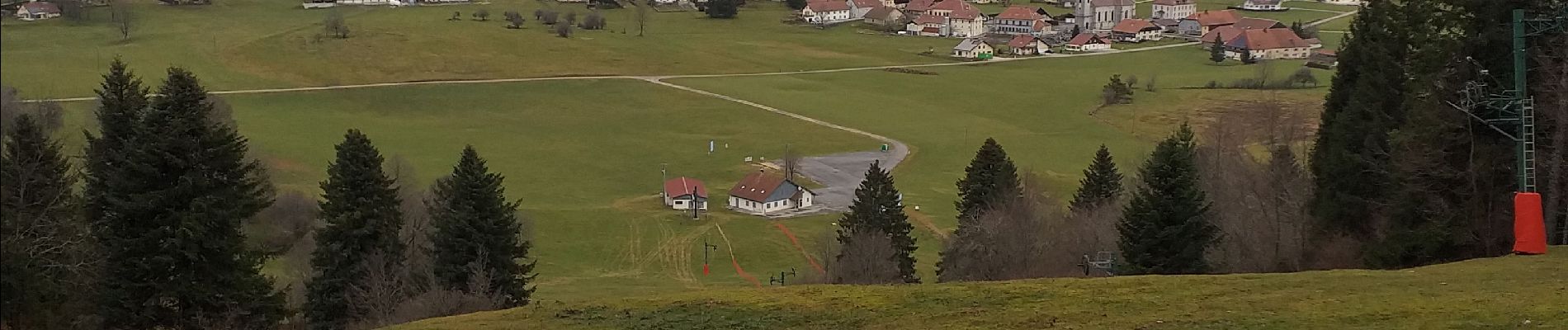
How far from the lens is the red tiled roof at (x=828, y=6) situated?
133 m

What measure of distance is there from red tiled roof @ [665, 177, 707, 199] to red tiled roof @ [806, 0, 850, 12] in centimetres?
8354

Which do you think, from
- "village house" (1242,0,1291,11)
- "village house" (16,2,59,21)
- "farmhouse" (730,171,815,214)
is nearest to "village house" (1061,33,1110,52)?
"village house" (1242,0,1291,11)

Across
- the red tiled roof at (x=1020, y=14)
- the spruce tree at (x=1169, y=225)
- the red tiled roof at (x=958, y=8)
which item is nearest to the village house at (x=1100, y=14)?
the red tiled roof at (x=1020, y=14)

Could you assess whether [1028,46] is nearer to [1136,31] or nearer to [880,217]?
[1136,31]

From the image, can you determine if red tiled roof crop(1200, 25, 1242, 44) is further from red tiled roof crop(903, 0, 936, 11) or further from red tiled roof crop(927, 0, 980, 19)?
red tiled roof crop(903, 0, 936, 11)

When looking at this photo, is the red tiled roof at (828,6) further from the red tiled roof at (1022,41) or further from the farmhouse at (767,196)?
the farmhouse at (767,196)

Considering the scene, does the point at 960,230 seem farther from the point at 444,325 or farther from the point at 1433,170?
A: the point at 444,325

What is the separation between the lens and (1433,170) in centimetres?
2228

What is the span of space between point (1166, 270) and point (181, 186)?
17.6 m

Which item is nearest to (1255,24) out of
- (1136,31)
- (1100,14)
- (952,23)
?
(1136,31)

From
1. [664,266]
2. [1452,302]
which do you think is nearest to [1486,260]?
[1452,302]

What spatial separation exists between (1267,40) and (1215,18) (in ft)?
56.9

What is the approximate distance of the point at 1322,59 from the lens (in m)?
94.1

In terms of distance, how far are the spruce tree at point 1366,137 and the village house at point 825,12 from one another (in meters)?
102
